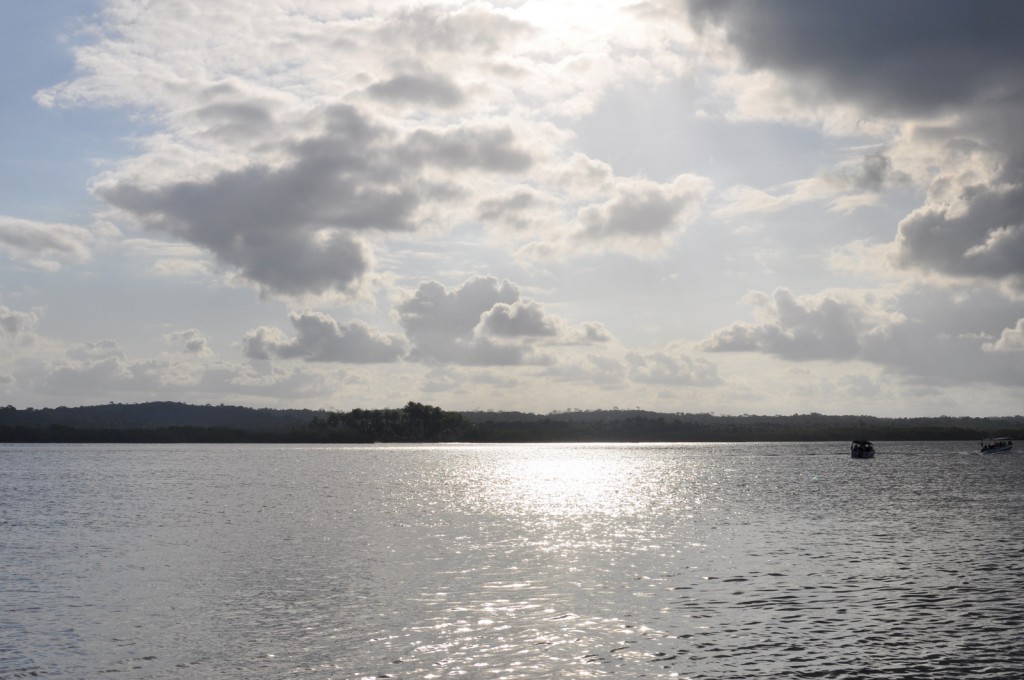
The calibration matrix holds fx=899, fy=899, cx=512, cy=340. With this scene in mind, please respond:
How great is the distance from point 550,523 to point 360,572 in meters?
40.2

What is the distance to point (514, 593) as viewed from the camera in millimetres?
52312

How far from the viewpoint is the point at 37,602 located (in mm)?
51094

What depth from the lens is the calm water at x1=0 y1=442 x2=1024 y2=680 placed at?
3794 cm

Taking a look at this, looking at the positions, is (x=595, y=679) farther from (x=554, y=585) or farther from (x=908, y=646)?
(x=554, y=585)

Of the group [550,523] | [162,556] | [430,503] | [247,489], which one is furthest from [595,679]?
[247,489]

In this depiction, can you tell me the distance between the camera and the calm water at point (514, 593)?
3794 centimetres

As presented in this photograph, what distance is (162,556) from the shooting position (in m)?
70.5

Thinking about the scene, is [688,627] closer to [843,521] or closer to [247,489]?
[843,521]

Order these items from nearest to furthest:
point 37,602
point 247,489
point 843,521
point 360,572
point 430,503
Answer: point 37,602
point 360,572
point 843,521
point 430,503
point 247,489

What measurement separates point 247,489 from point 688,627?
125 metres

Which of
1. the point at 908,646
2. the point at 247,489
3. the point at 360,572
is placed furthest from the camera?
the point at 247,489

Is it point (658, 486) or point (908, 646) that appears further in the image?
point (658, 486)

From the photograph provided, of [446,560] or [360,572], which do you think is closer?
[360,572]

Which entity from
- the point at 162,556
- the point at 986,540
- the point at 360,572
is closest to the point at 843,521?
the point at 986,540
